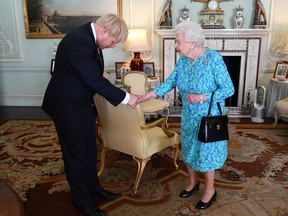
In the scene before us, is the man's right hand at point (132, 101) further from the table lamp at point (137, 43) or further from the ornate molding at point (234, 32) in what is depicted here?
the ornate molding at point (234, 32)

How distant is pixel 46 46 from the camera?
5.42m

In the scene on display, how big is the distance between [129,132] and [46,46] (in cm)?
368

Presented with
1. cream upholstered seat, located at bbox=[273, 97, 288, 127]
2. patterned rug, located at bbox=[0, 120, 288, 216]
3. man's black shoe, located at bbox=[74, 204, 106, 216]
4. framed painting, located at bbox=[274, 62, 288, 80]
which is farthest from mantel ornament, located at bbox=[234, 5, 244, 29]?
man's black shoe, located at bbox=[74, 204, 106, 216]

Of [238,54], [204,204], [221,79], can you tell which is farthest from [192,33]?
[238,54]

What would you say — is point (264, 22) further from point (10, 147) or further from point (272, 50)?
point (10, 147)

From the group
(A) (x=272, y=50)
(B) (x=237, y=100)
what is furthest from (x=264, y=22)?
(B) (x=237, y=100)

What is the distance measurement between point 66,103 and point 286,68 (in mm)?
3635

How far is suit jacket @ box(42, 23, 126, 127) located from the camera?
6.17ft

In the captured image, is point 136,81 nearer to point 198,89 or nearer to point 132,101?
point 132,101

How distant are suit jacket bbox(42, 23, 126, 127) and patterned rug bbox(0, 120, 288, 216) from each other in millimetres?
826

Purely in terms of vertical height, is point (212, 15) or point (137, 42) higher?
point (212, 15)

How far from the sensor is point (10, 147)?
11.8 feet

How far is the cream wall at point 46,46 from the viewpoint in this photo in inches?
191

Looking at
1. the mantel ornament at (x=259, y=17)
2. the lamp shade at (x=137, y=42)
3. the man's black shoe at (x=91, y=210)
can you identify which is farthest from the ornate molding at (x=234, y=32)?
the man's black shoe at (x=91, y=210)
